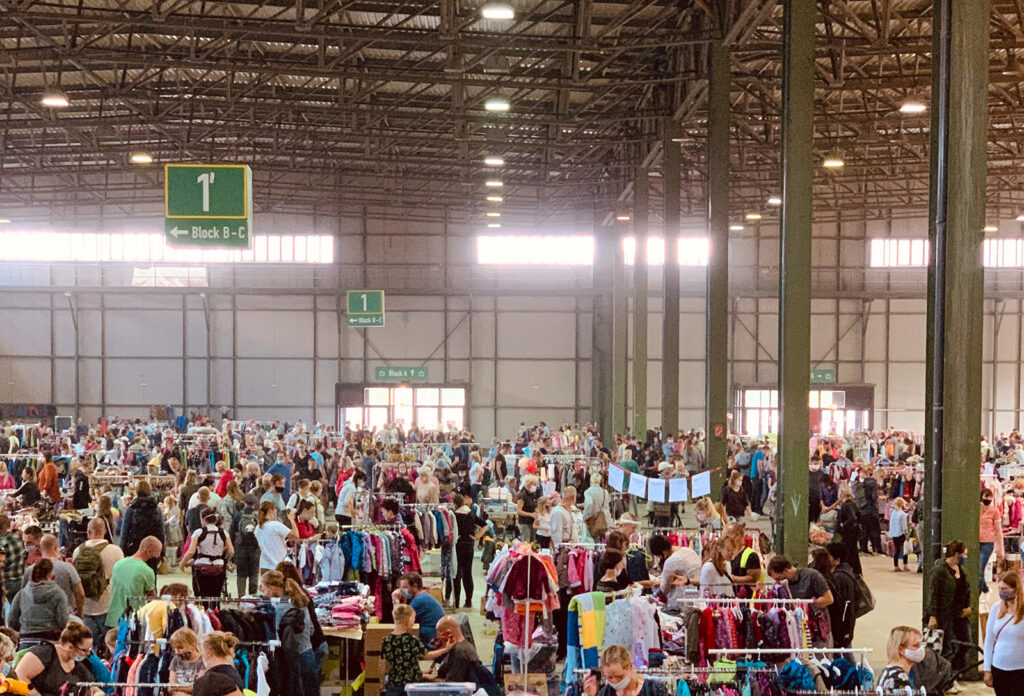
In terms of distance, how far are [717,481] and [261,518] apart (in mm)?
9367

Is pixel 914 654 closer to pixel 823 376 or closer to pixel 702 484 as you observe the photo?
pixel 702 484

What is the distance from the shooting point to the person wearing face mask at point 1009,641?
7.28 metres

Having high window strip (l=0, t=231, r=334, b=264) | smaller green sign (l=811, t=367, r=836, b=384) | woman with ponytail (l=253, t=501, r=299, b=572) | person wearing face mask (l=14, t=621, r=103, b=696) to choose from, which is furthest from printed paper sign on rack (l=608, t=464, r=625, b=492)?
high window strip (l=0, t=231, r=334, b=264)

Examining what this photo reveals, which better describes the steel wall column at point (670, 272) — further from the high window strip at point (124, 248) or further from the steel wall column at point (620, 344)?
the high window strip at point (124, 248)

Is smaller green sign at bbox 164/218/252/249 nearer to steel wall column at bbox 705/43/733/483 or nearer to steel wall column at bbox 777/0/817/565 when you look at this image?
steel wall column at bbox 777/0/817/565

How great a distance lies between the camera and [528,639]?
941 cm

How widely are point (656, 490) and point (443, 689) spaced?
31.7 ft

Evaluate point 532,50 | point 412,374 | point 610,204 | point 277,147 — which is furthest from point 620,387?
point 532,50

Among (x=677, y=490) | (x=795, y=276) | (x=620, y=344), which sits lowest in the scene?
(x=677, y=490)

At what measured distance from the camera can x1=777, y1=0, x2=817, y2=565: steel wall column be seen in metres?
13.8

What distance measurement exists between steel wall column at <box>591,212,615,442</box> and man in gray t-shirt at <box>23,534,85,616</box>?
28727 millimetres

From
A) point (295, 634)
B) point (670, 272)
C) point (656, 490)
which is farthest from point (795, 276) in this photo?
point (670, 272)

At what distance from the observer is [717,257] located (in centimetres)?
1884

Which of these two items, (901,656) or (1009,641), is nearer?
(901,656)
